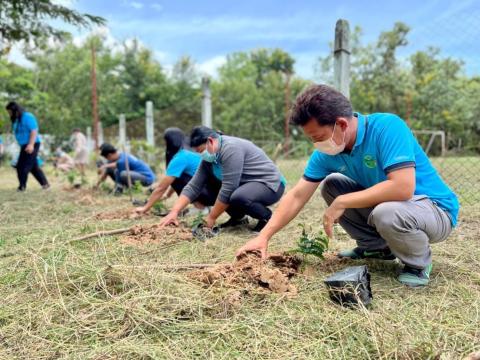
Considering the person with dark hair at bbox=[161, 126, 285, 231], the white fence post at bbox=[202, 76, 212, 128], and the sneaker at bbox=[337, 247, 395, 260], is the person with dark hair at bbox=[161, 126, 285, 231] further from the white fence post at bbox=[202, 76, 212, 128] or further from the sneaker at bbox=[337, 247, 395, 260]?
the white fence post at bbox=[202, 76, 212, 128]

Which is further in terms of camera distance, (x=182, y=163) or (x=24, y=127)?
(x=24, y=127)

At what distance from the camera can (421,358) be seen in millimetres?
1562

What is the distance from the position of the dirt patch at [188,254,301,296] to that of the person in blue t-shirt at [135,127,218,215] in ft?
6.70

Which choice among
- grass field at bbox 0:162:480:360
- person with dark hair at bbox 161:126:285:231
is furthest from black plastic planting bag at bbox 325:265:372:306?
person with dark hair at bbox 161:126:285:231

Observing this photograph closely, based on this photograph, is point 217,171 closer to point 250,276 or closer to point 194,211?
point 194,211

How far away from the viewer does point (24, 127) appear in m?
7.29

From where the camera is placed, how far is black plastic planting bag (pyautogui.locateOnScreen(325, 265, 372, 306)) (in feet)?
6.48

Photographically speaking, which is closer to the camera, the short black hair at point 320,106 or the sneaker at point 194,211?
the short black hair at point 320,106

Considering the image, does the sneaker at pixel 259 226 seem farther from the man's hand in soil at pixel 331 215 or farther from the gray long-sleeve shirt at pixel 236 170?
the man's hand in soil at pixel 331 215

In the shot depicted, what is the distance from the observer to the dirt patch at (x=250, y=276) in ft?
7.13

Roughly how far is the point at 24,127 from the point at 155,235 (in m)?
5.00

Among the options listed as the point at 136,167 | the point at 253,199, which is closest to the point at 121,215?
the point at 253,199

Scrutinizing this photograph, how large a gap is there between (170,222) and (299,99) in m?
1.85

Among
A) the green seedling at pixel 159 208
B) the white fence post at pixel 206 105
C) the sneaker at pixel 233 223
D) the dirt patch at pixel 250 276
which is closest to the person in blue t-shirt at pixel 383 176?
the dirt patch at pixel 250 276
